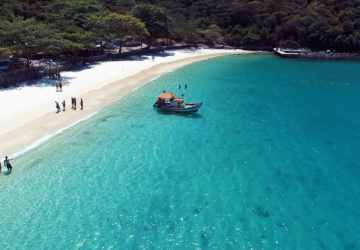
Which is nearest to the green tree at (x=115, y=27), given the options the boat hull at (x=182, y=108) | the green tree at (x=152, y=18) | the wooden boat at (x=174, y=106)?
the green tree at (x=152, y=18)

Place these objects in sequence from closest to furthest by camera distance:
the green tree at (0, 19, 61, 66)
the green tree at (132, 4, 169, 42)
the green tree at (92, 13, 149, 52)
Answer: the green tree at (0, 19, 61, 66) < the green tree at (92, 13, 149, 52) < the green tree at (132, 4, 169, 42)

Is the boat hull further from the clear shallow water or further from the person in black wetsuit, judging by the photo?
the person in black wetsuit

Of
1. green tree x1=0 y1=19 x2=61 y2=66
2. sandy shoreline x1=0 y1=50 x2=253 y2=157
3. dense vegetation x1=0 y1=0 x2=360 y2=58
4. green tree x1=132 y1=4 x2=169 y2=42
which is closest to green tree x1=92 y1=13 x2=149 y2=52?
dense vegetation x1=0 y1=0 x2=360 y2=58

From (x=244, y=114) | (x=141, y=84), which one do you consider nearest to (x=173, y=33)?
(x=141, y=84)

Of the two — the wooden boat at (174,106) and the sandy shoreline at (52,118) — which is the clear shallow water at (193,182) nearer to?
the wooden boat at (174,106)

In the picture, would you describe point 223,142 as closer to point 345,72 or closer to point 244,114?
point 244,114

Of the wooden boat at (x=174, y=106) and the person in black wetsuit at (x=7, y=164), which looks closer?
the person in black wetsuit at (x=7, y=164)
